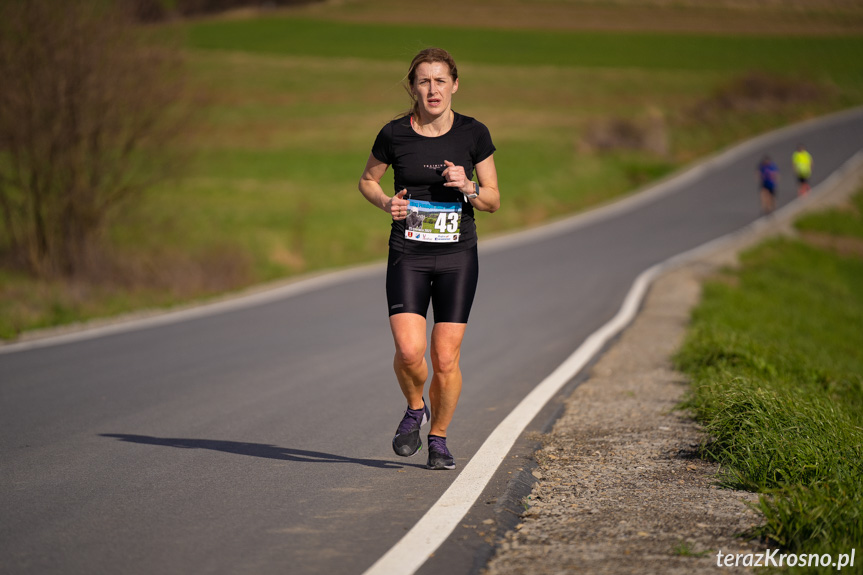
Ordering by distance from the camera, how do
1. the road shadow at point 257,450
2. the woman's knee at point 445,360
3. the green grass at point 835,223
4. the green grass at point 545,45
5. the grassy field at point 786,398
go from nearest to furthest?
the grassy field at point 786,398 < the woman's knee at point 445,360 < the road shadow at point 257,450 < the green grass at point 835,223 < the green grass at point 545,45

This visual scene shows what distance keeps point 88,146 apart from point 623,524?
17277 mm

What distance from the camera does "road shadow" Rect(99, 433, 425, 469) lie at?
19.5ft

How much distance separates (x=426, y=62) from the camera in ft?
17.7

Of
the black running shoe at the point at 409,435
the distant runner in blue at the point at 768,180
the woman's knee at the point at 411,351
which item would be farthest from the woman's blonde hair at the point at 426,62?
the distant runner in blue at the point at 768,180

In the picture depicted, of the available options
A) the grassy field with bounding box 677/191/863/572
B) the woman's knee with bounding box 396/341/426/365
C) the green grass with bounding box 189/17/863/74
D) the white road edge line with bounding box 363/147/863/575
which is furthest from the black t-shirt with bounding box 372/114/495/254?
the green grass with bounding box 189/17/863/74

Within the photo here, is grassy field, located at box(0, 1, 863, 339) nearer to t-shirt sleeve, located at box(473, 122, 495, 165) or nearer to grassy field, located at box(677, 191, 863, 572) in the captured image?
t-shirt sleeve, located at box(473, 122, 495, 165)

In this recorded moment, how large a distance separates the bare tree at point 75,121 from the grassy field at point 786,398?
11.3m

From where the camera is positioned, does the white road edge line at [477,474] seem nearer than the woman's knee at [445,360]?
Yes

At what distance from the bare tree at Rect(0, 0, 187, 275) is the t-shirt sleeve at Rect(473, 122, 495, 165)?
15.1m

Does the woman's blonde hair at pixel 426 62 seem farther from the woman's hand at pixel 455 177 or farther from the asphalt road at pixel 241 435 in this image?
the asphalt road at pixel 241 435

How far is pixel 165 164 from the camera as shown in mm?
20266

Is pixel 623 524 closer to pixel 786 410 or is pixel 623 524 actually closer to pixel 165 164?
pixel 786 410

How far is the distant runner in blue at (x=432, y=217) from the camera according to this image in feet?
17.6

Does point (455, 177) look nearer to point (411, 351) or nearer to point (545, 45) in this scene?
point (411, 351)
